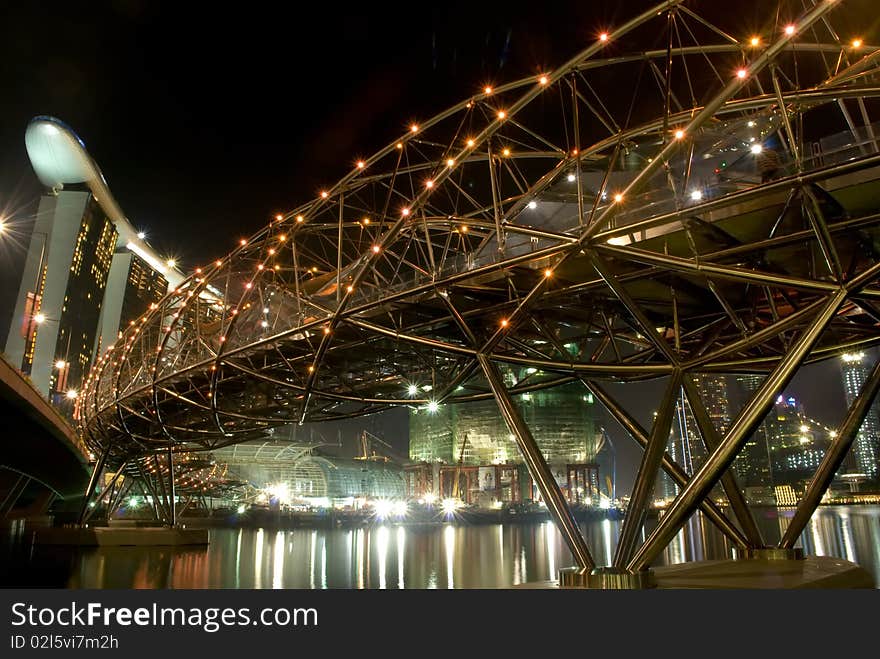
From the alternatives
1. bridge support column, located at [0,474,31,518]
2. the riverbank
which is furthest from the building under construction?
bridge support column, located at [0,474,31,518]

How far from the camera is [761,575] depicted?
45.7 feet

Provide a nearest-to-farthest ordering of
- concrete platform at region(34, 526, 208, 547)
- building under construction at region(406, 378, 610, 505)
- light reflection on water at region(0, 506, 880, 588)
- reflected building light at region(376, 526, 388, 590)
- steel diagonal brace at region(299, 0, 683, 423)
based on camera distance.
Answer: steel diagonal brace at region(299, 0, 683, 423) → reflected building light at region(376, 526, 388, 590) → light reflection on water at region(0, 506, 880, 588) → concrete platform at region(34, 526, 208, 547) → building under construction at region(406, 378, 610, 505)

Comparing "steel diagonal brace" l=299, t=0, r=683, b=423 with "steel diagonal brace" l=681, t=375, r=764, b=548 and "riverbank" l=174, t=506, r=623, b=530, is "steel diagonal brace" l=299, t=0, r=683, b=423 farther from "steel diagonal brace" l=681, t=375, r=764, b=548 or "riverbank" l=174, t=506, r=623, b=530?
"riverbank" l=174, t=506, r=623, b=530

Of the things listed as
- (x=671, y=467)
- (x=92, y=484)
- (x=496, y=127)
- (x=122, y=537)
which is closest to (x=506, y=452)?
(x=92, y=484)

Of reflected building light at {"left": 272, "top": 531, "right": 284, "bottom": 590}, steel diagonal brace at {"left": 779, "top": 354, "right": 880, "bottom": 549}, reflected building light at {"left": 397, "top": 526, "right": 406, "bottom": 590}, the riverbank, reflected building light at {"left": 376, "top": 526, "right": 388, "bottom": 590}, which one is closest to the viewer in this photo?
steel diagonal brace at {"left": 779, "top": 354, "right": 880, "bottom": 549}

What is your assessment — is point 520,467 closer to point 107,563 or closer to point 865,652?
point 107,563

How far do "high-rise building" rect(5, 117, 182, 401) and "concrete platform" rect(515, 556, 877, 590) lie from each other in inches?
3257

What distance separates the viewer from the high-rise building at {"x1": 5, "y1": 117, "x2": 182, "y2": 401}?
9844cm

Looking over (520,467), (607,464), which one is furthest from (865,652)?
(607,464)

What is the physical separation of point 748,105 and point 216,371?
22895mm

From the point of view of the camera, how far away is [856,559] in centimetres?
3634

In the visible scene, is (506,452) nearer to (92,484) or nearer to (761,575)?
(92,484)

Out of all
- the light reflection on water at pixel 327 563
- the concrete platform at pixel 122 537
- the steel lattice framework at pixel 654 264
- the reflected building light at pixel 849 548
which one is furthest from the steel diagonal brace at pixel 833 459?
the concrete platform at pixel 122 537

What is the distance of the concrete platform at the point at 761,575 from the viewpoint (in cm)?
1249
